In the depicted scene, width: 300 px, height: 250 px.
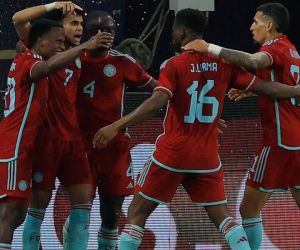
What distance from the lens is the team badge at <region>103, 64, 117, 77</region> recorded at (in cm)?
820

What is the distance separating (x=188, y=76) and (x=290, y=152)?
3.95ft

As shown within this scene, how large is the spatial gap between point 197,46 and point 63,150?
4.72ft

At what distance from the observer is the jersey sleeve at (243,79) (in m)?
7.42

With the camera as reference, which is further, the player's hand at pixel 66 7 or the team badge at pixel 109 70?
the team badge at pixel 109 70

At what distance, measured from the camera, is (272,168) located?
792 centimetres

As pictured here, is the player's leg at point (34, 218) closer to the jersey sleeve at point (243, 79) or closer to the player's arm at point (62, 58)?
the player's arm at point (62, 58)

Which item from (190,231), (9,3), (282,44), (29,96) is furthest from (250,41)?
(29,96)

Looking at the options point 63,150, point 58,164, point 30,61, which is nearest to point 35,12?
point 30,61

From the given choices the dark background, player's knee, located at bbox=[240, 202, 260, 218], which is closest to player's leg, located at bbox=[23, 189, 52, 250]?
player's knee, located at bbox=[240, 202, 260, 218]

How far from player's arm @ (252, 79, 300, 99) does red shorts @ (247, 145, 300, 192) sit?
0.50 metres

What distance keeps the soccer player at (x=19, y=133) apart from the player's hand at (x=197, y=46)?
72 cm

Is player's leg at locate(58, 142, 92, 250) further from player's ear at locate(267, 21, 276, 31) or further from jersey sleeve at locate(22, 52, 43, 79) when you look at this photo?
player's ear at locate(267, 21, 276, 31)

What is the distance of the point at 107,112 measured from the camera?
27.0ft

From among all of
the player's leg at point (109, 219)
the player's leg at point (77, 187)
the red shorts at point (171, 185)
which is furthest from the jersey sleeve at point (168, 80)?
the player's leg at point (109, 219)
